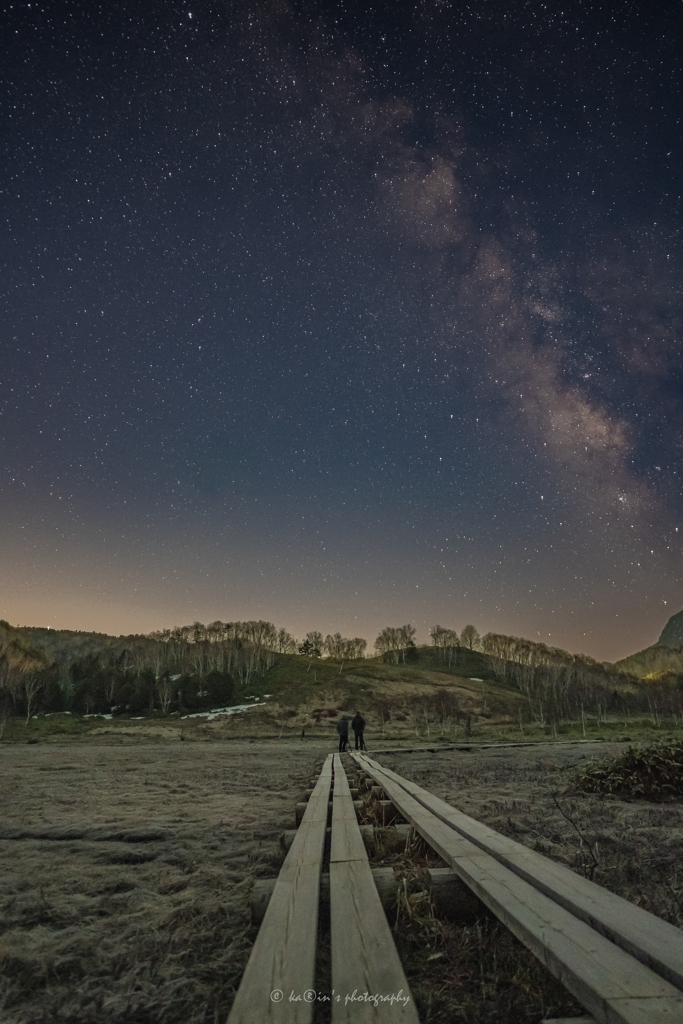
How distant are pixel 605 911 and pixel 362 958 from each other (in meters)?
1.03

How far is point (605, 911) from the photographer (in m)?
2.05

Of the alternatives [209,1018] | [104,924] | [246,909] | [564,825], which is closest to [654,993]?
[209,1018]

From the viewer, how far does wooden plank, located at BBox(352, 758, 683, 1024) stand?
141 centimetres

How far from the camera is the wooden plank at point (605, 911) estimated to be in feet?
5.45

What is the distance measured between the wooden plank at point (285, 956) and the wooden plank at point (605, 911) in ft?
3.73

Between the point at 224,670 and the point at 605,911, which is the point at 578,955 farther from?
the point at 224,670

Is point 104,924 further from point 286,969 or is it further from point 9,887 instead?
point 286,969

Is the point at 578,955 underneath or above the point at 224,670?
above

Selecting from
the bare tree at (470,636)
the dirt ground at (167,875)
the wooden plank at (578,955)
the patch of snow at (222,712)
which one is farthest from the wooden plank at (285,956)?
the bare tree at (470,636)

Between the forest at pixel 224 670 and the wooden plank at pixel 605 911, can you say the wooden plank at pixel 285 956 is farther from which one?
the forest at pixel 224 670

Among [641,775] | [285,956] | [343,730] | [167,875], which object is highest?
[285,956]

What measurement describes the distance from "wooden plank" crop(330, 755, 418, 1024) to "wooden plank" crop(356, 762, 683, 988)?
81 cm

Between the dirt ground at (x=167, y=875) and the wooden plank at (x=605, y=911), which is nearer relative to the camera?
the wooden plank at (x=605, y=911)

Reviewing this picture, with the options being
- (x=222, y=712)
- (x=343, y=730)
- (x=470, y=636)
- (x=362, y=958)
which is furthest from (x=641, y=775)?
(x=470, y=636)
